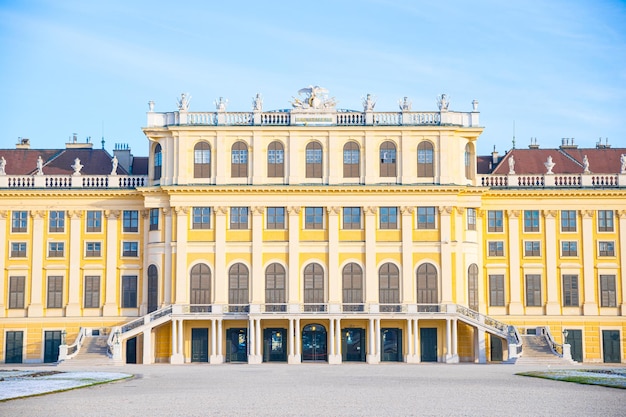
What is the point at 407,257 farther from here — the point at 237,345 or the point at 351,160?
the point at 237,345

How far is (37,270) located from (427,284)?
2258 centimetres

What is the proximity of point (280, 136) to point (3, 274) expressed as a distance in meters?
18.0

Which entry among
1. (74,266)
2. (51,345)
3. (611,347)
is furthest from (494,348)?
(51,345)

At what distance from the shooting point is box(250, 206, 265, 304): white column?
6275cm

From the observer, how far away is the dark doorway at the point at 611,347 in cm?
6394

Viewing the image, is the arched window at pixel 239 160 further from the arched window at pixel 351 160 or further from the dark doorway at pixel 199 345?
the dark doorway at pixel 199 345

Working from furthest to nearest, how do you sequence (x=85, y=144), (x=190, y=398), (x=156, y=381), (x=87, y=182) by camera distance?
(x=85, y=144)
(x=87, y=182)
(x=156, y=381)
(x=190, y=398)

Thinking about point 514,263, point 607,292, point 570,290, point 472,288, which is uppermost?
point 514,263

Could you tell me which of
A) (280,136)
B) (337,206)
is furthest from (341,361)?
(280,136)

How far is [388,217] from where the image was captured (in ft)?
208

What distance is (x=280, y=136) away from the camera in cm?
6391

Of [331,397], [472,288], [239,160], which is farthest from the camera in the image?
[472,288]

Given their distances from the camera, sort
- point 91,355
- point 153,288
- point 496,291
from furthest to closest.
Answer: point 496,291 < point 153,288 < point 91,355

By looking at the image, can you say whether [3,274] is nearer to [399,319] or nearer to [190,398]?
[399,319]
